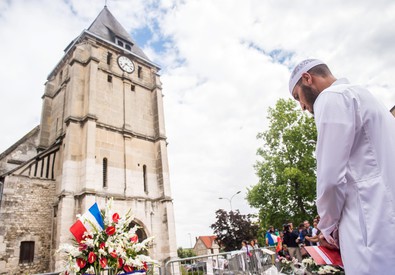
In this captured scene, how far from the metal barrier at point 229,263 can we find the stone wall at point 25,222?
11.2 metres

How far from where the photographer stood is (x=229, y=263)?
883 cm

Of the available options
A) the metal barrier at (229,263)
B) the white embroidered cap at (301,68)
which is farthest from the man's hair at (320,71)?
the metal barrier at (229,263)

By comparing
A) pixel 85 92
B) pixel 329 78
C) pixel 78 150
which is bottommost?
pixel 329 78

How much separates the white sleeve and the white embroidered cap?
41 centimetres

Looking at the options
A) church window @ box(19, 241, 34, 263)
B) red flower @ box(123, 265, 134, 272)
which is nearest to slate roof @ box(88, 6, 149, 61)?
church window @ box(19, 241, 34, 263)

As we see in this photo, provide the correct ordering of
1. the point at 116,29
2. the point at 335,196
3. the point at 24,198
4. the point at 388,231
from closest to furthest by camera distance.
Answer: the point at 388,231 < the point at 335,196 < the point at 24,198 < the point at 116,29

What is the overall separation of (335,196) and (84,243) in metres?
3.02

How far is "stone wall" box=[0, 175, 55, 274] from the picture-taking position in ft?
47.4

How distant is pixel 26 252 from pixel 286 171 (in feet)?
57.1

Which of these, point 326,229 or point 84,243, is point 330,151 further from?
point 84,243

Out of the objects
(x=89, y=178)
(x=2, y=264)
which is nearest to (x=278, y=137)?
(x=89, y=178)

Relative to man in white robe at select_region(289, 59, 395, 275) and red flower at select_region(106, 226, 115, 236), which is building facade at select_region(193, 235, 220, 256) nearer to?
red flower at select_region(106, 226, 115, 236)

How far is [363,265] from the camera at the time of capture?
125 cm

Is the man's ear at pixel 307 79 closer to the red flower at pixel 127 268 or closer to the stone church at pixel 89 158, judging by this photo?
the red flower at pixel 127 268
